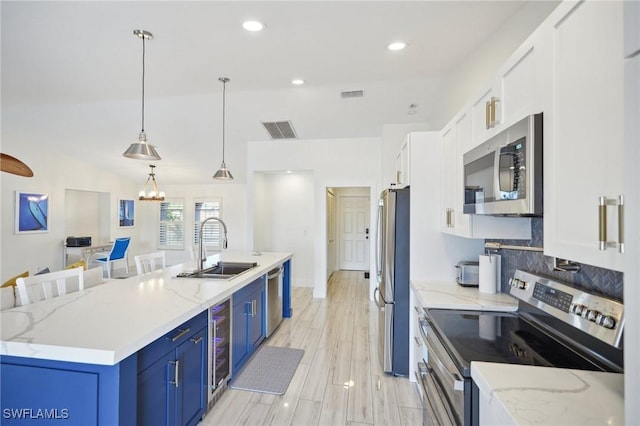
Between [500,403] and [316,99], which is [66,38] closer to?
[316,99]

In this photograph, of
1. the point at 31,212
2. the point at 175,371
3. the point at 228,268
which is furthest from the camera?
the point at 31,212

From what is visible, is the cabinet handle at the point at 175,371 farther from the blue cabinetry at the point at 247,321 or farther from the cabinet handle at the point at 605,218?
the cabinet handle at the point at 605,218

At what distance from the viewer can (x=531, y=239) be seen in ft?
5.92

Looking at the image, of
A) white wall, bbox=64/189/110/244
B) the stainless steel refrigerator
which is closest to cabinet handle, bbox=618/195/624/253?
the stainless steel refrigerator

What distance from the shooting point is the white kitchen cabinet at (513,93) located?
1135 mm

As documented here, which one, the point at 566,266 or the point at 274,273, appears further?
the point at 274,273

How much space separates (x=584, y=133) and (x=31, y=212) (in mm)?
7647

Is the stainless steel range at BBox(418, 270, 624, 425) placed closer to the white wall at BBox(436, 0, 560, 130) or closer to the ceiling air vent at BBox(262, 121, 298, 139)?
the white wall at BBox(436, 0, 560, 130)

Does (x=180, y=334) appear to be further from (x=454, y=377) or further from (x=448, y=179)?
(x=448, y=179)

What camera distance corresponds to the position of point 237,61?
2.85 m

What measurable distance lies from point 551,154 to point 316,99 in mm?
3170

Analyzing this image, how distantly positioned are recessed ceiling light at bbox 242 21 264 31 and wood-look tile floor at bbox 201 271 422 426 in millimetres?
2861

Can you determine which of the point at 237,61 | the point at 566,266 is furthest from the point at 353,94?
the point at 566,266

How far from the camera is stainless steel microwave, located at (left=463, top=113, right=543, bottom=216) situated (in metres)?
1.09
